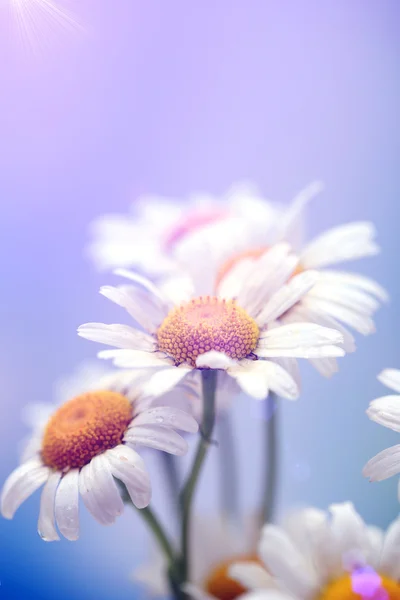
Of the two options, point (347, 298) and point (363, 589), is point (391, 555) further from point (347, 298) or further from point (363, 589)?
point (347, 298)

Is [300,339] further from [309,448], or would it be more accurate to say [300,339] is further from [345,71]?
[345,71]

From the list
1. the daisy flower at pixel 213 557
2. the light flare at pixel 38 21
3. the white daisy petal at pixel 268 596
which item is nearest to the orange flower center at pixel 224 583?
the daisy flower at pixel 213 557

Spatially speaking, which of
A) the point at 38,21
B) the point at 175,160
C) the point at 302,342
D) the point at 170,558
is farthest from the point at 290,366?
the point at 175,160

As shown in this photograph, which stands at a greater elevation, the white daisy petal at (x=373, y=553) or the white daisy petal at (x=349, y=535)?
the white daisy petal at (x=349, y=535)

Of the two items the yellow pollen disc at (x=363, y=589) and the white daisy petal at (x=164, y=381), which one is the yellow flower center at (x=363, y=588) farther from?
the white daisy petal at (x=164, y=381)

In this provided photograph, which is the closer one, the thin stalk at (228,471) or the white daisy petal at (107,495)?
the white daisy petal at (107,495)

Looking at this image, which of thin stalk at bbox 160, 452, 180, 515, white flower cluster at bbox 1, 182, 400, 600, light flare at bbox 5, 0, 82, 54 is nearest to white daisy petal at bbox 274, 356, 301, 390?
white flower cluster at bbox 1, 182, 400, 600
